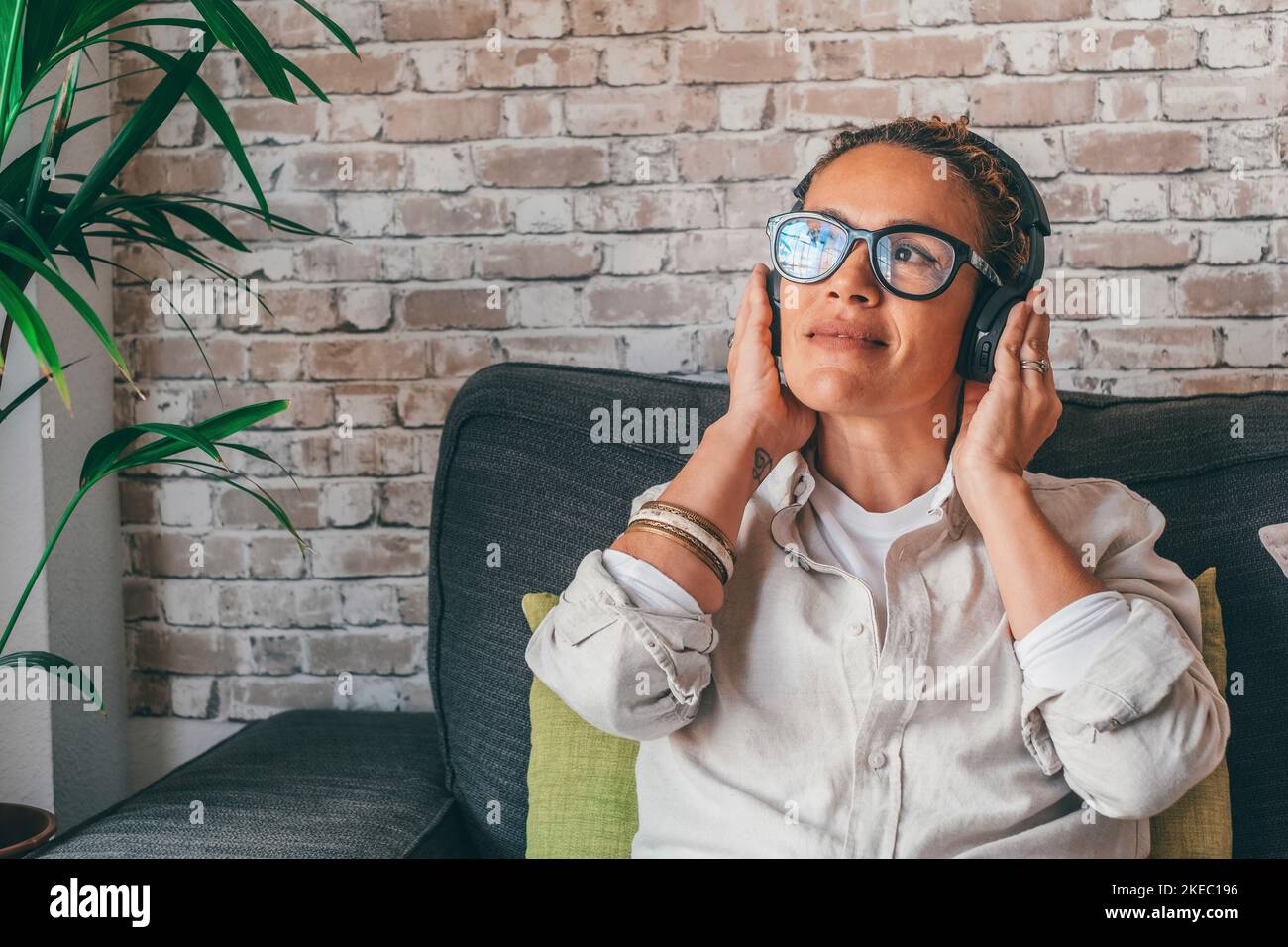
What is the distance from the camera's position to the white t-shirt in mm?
1025

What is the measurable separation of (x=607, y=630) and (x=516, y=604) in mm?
348

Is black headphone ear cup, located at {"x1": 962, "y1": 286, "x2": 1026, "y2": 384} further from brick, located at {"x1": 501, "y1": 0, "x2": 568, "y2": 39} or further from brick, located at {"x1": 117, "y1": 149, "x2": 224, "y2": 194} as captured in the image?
brick, located at {"x1": 117, "y1": 149, "x2": 224, "y2": 194}

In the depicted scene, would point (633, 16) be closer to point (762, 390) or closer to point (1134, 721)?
point (762, 390)

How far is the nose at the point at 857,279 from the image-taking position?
1.11 meters

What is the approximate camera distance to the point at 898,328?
1.12 m

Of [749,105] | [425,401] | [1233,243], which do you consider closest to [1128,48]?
[1233,243]

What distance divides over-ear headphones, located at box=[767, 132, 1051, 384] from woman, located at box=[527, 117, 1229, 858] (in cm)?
1

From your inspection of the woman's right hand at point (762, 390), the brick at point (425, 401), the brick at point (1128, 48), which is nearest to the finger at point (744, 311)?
the woman's right hand at point (762, 390)

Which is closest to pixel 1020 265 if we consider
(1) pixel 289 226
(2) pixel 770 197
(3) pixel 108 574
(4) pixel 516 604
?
(2) pixel 770 197

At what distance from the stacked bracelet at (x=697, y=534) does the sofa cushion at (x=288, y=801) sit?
0.52 meters

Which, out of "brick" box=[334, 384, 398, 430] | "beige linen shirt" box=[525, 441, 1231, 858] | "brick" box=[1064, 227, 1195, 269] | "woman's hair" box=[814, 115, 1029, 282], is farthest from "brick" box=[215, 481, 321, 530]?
"brick" box=[1064, 227, 1195, 269]

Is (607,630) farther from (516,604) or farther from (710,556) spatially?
(516,604)

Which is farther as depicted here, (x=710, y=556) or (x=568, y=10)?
(x=568, y=10)

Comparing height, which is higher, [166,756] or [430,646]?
[430,646]
